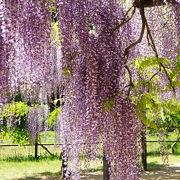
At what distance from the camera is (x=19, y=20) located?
103 inches

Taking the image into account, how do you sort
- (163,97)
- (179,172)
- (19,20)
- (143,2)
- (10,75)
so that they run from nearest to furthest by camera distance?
(19,20), (10,75), (143,2), (163,97), (179,172)

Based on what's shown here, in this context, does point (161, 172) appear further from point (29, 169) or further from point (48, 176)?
point (29, 169)

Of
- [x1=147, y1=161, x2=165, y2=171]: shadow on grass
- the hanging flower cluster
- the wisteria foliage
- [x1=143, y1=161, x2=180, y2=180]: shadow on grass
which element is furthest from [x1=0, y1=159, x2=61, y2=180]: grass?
the hanging flower cluster

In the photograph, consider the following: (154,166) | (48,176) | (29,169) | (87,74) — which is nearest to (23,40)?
(87,74)

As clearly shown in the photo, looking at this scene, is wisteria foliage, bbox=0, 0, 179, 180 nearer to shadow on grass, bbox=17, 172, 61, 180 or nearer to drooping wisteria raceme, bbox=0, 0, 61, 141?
drooping wisteria raceme, bbox=0, 0, 61, 141

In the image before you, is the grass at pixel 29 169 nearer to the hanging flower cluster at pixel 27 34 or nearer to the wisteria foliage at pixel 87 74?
the wisteria foliage at pixel 87 74

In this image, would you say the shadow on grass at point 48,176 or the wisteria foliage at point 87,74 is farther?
the shadow on grass at point 48,176

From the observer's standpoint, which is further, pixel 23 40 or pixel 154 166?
pixel 154 166

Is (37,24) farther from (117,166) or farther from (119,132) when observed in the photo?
(117,166)

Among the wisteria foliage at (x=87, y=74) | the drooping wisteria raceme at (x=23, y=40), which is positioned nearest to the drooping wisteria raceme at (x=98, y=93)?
the wisteria foliage at (x=87, y=74)

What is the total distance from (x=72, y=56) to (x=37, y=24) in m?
0.87

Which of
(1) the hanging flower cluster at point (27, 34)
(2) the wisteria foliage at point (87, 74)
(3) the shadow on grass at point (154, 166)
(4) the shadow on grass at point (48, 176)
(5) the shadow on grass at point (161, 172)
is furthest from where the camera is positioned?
(3) the shadow on grass at point (154, 166)

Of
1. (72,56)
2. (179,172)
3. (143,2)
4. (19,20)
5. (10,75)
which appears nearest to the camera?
(19,20)

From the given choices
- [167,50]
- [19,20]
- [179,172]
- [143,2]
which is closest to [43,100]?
[179,172]
